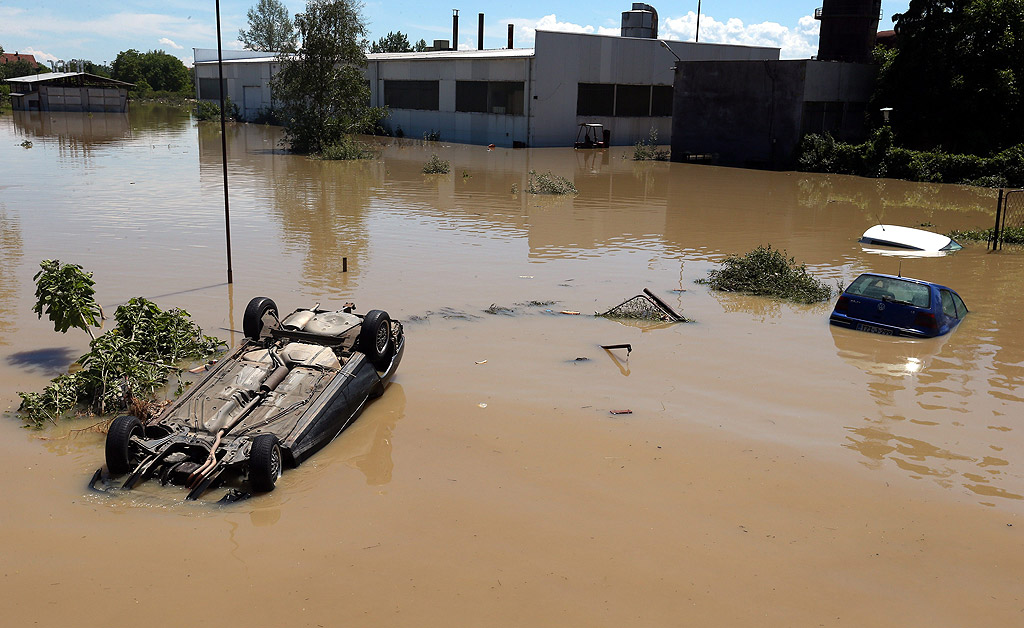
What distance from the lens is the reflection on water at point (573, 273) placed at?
9414 millimetres

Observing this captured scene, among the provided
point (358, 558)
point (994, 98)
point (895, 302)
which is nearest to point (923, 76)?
point (994, 98)

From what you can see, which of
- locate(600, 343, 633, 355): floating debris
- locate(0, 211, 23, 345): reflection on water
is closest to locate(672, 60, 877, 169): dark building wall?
locate(600, 343, 633, 355): floating debris

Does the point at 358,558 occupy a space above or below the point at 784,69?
below

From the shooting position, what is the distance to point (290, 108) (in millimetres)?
40562

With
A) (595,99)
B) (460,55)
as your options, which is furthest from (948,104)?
(460,55)

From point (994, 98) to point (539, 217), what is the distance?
80.8ft

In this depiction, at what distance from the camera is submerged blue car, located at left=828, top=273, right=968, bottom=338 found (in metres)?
12.2

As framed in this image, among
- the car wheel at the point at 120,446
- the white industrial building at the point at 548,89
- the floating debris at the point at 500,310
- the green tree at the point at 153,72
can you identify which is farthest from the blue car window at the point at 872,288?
the green tree at the point at 153,72

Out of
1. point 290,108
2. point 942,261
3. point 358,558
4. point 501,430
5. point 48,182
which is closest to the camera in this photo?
point 358,558

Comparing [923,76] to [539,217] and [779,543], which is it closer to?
[539,217]

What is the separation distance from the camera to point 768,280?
49.3ft

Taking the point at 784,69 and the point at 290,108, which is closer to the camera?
the point at 784,69

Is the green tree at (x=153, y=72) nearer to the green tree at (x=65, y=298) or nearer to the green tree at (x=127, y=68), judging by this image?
the green tree at (x=127, y=68)

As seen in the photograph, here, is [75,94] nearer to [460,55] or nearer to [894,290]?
[460,55]
